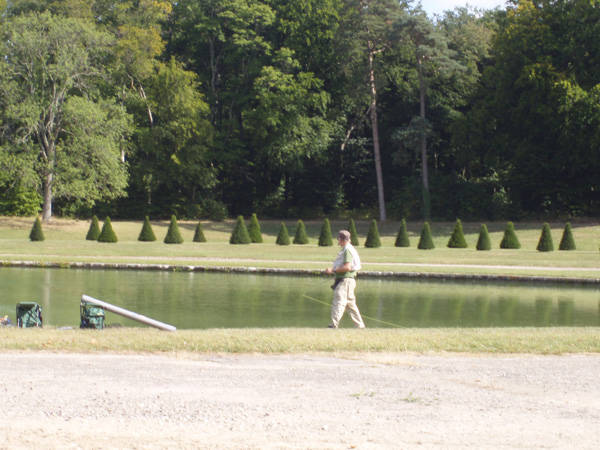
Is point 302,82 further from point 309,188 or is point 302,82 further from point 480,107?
point 480,107

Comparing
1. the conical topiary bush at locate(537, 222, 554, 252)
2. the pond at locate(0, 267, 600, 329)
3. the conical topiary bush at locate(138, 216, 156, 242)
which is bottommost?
the pond at locate(0, 267, 600, 329)

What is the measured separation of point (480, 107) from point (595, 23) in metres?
7.91

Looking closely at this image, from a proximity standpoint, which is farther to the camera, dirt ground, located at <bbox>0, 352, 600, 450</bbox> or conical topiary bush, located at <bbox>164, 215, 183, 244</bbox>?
conical topiary bush, located at <bbox>164, 215, 183, 244</bbox>

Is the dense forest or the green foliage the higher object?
the dense forest

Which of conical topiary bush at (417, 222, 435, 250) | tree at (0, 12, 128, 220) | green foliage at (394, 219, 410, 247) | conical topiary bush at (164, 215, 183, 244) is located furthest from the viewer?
tree at (0, 12, 128, 220)

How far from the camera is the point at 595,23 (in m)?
39.5

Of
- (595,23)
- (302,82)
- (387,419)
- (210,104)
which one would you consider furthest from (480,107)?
(387,419)

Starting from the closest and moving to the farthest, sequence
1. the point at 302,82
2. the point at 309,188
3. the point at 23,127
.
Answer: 1. the point at 23,127
2. the point at 302,82
3. the point at 309,188

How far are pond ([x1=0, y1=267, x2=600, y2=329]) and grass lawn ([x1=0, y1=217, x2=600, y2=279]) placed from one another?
2277 millimetres

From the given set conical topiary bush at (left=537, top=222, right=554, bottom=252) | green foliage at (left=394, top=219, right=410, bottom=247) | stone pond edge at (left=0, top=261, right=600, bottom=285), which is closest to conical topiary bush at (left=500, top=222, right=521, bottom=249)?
conical topiary bush at (left=537, top=222, right=554, bottom=252)

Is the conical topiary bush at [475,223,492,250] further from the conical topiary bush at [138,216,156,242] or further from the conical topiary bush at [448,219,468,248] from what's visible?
the conical topiary bush at [138,216,156,242]

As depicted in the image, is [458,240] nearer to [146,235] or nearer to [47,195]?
[146,235]

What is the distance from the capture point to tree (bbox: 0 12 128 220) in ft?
128

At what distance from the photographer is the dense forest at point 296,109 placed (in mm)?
39750
